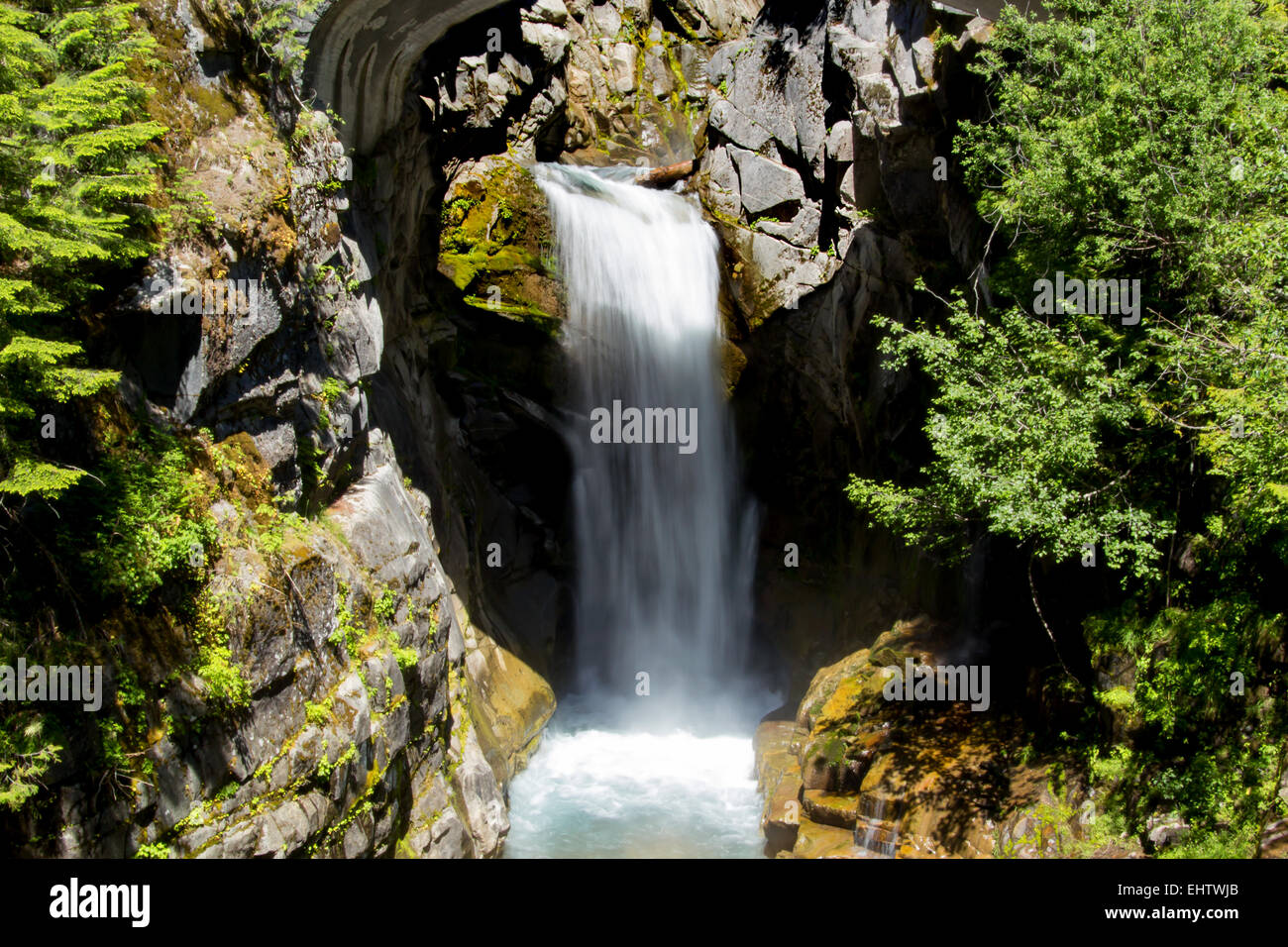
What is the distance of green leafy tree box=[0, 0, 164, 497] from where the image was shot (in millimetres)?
6754

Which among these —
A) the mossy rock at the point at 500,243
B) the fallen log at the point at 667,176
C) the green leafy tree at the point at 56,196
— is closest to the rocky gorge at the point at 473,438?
the mossy rock at the point at 500,243

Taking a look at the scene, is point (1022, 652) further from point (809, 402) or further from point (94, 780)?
point (94, 780)

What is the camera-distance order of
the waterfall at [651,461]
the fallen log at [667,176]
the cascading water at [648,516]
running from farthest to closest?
the fallen log at [667,176]
the waterfall at [651,461]
the cascading water at [648,516]

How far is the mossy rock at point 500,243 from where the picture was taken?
16406 mm

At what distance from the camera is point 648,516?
63.6 feet

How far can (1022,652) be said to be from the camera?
12.0 metres

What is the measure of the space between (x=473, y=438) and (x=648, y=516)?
14.1 feet

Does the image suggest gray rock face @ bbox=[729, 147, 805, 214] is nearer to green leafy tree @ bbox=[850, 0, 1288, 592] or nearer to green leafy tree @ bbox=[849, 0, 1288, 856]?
green leafy tree @ bbox=[850, 0, 1288, 592]

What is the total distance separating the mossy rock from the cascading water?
19.1 inches

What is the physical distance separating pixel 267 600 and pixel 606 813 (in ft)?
25.8

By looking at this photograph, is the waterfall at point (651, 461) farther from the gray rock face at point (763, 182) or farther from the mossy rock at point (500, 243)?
the gray rock face at point (763, 182)

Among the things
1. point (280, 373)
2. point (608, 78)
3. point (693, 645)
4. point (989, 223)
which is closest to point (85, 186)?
point (280, 373)

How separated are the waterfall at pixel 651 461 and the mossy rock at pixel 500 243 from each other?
0.77m

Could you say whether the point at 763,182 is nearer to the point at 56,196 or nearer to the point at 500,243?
the point at 500,243
